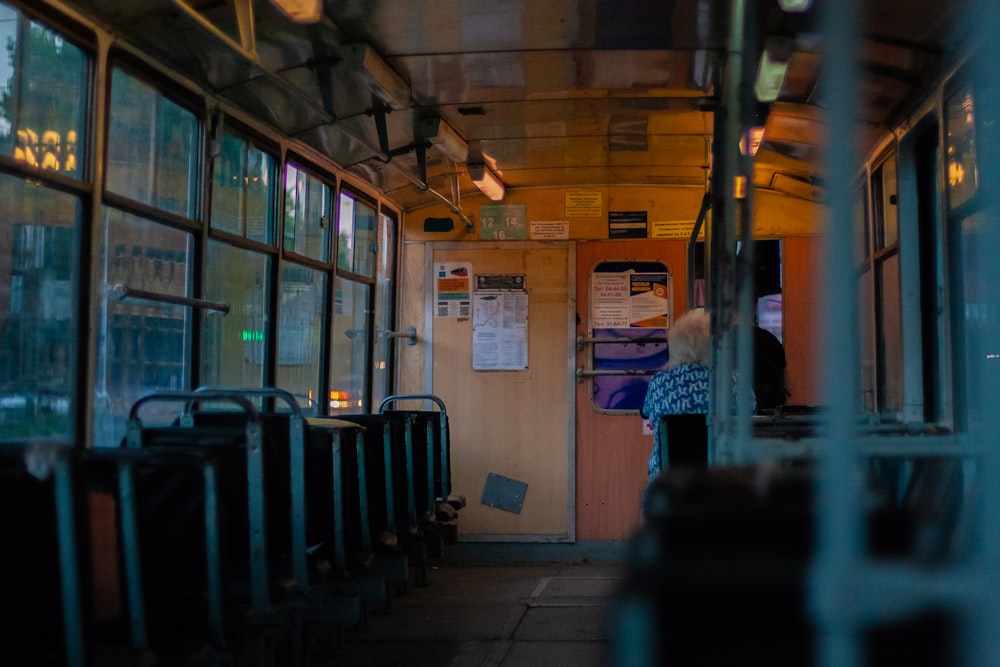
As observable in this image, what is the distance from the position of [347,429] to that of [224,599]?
1471mm

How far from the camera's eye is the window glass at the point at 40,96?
11.1 feet

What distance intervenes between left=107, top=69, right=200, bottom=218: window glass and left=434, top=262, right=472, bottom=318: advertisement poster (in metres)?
3.32

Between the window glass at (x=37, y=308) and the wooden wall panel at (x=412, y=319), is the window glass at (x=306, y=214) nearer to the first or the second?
the wooden wall panel at (x=412, y=319)

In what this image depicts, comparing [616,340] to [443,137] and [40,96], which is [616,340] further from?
[40,96]

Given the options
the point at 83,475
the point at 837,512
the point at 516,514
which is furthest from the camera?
the point at 516,514

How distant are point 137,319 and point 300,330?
5.68 ft

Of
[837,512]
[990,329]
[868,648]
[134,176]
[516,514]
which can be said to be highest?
[134,176]

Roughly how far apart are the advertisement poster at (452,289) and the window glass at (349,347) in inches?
32.1

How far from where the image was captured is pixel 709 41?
457 cm

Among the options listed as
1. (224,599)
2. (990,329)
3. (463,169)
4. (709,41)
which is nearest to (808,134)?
(709,41)

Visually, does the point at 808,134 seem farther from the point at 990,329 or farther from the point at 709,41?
the point at 990,329

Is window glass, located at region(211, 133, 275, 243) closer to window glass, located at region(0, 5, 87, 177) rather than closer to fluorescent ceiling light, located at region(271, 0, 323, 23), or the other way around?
window glass, located at region(0, 5, 87, 177)

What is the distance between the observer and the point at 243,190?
5.22m

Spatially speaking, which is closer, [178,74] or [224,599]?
[224,599]
